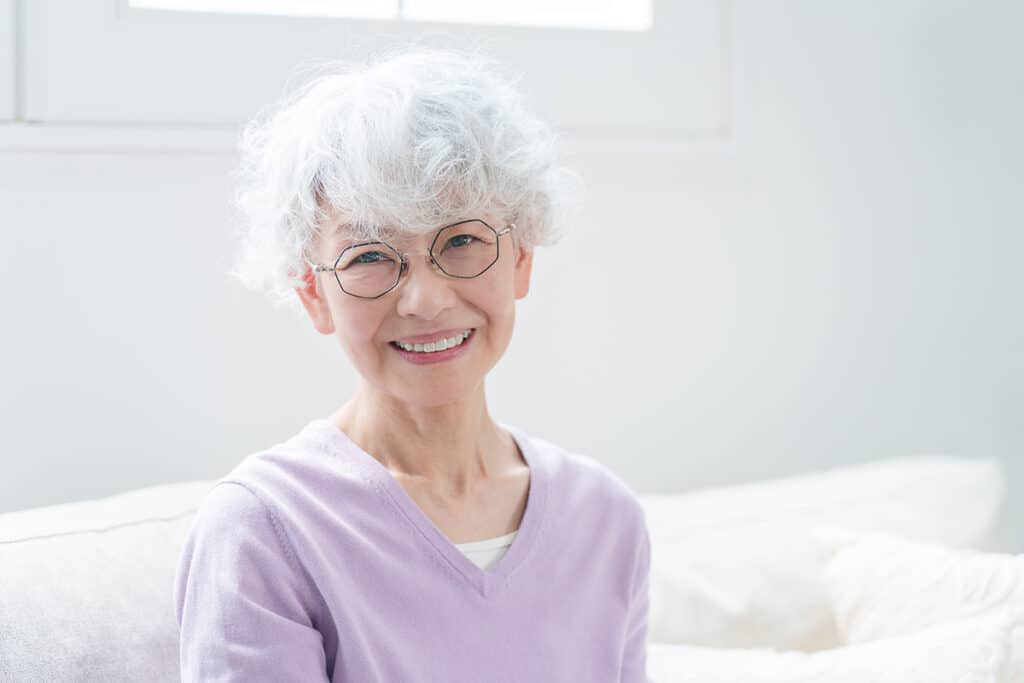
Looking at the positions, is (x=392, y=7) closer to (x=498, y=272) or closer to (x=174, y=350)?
(x=174, y=350)

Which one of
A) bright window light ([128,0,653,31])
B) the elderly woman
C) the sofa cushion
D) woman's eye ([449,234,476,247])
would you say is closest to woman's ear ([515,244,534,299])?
the elderly woman

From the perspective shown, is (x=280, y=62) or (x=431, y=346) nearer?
(x=431, y=346)

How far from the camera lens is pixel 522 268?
4.63 ft

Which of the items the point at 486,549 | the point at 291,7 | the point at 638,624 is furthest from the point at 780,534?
the point at 291,7

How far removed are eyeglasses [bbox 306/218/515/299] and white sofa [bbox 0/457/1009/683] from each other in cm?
40

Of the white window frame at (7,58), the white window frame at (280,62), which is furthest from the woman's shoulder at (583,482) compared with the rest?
the white window frame at (7,58)

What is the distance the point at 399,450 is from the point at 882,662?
679 millimetres

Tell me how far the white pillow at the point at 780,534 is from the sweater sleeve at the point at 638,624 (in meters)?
0.28

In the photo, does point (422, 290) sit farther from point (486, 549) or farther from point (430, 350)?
point (486, 549)

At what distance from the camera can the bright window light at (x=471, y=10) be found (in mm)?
1879

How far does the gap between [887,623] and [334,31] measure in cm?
119

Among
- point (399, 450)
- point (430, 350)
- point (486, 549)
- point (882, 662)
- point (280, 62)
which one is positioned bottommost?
point (882, 662)

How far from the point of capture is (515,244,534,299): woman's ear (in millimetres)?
1393

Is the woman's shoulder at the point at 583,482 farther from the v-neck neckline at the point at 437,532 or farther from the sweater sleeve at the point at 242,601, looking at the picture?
the sweater sleeve at the point at 242,601
